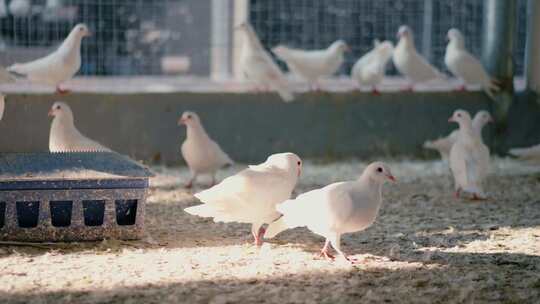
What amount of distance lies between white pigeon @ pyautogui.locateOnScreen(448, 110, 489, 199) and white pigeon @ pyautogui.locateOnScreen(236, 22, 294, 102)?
6.89ft

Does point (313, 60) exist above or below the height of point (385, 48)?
below

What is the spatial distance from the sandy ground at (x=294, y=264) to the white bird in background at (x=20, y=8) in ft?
11.1

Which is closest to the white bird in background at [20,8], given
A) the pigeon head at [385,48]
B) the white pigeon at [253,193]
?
the pigeon head at [385,48]

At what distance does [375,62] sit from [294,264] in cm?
450

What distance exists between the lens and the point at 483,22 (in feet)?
30.0

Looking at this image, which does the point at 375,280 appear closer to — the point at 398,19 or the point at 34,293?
the point at 34,293

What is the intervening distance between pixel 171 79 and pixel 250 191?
5.45 metres

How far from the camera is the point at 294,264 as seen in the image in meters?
4.40

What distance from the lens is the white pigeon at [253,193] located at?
4.59 m

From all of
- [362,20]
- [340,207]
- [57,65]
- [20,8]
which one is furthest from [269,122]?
[340,207]

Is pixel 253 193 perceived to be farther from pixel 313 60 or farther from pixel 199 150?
pixel 313 60

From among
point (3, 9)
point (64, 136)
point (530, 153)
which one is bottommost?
point (530, 153)

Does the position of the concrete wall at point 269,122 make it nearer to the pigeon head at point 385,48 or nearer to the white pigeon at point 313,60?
the white pigeon at point 313,60

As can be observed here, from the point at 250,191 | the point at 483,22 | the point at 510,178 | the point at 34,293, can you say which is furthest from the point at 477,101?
the point at 34,293
